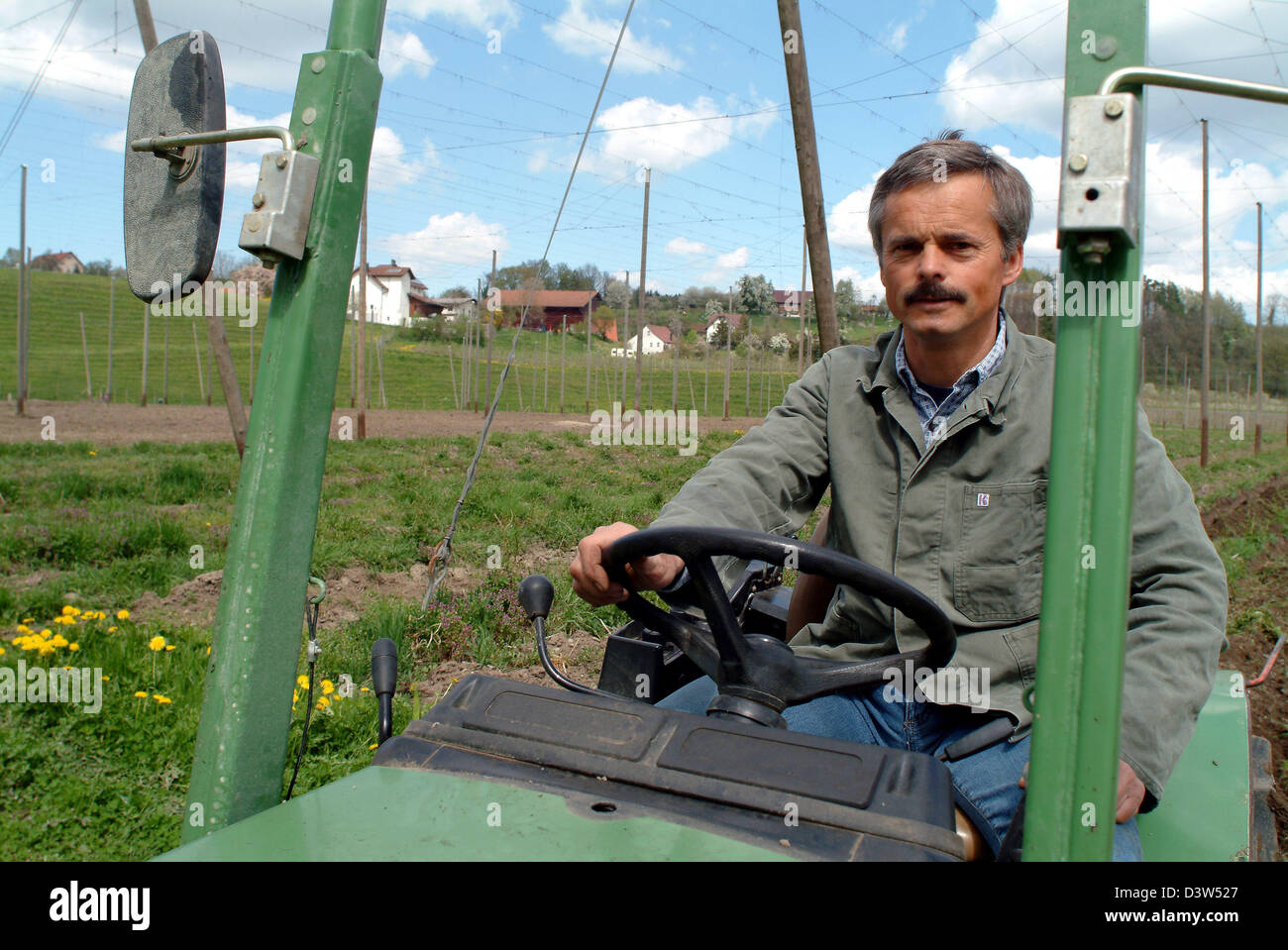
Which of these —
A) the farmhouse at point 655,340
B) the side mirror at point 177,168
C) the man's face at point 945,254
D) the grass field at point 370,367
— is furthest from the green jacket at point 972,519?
the farmhouse at point 655,340

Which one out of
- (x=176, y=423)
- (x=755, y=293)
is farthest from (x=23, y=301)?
(x=755, y=293)

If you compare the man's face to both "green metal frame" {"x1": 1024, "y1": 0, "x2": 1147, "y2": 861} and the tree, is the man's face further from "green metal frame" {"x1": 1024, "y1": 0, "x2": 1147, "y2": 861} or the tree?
the tree

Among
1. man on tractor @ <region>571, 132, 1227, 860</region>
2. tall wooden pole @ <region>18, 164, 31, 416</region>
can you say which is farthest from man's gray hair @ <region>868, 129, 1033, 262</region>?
tall wooden pole @ <region>18, 164, 31, 416</region>

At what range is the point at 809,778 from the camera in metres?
1.27

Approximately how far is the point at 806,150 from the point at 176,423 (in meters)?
13.0

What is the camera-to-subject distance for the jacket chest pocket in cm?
185

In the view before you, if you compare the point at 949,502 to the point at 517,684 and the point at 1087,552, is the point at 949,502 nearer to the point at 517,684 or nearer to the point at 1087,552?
the point at 517,684

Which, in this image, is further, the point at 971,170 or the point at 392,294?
the point at 392,294

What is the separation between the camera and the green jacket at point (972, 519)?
1.55 metres

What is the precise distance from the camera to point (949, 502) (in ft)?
6.31

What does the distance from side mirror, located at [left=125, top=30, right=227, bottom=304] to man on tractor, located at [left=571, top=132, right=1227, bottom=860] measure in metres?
0.74

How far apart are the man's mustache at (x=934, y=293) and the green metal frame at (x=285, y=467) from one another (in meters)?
1.08

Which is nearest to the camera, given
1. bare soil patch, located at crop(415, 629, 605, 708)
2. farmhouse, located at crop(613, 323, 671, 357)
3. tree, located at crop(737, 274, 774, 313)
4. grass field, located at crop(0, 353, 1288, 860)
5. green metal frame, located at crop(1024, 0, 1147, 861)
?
green metal frame, located at crop(1024, 0, 1147, 861)
